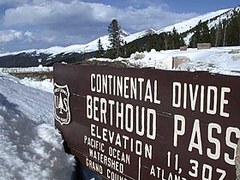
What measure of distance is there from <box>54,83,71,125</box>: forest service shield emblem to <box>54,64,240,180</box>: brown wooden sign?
0.01 meters

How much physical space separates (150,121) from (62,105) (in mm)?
2001

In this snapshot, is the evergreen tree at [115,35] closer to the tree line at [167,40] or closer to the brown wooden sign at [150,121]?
the tree line at [167,40]

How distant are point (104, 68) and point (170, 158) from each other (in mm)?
1359

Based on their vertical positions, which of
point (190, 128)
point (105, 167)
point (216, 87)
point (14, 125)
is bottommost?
point (105, 167)

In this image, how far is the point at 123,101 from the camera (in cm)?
392

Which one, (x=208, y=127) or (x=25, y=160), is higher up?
(x=208, y=127)

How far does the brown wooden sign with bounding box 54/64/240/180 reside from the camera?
2789 mm

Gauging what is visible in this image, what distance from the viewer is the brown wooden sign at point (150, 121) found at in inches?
110

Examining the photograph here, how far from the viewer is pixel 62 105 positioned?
5.25m

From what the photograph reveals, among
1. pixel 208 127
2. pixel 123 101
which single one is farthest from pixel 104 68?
pixel 208 127

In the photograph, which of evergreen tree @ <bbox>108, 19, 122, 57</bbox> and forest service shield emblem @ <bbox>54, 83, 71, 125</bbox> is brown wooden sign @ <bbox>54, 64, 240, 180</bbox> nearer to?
forest service shield emblem @ <bbox>54, 83, 71, 125</bbox>

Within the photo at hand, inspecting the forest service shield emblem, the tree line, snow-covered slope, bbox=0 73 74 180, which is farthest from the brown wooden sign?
the tree line

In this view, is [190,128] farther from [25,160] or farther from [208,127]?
[25,160]

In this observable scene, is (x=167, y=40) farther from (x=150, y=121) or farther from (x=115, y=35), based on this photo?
(x=150, y=121)
